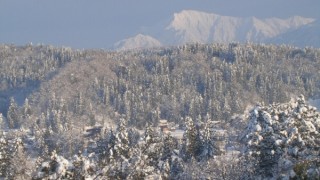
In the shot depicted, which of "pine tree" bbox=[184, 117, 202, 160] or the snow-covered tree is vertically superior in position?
the snow-covered tree

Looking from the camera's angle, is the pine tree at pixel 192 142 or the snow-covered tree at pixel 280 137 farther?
the pine tree at pixel 192 142

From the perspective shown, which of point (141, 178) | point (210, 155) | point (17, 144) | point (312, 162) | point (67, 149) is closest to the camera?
point (312, 162)

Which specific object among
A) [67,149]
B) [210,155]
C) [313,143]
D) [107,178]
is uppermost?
[313,143]

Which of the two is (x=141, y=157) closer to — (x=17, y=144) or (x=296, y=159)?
(x=296, y=159)

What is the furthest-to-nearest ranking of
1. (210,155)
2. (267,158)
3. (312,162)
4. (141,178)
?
(210,155) < (267,158) < (141,178) < (312,162)

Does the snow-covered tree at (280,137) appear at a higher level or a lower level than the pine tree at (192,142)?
higher

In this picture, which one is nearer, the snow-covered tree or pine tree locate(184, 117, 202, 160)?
the snow-covered tree

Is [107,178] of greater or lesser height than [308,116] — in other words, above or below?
below

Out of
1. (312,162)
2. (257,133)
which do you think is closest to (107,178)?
(257,133)

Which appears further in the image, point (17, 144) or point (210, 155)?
point (210, 155)

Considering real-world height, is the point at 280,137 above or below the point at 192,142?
above

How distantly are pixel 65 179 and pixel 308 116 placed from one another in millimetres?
19269

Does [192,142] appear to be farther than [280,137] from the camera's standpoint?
Yes

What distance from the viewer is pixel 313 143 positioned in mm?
40031
